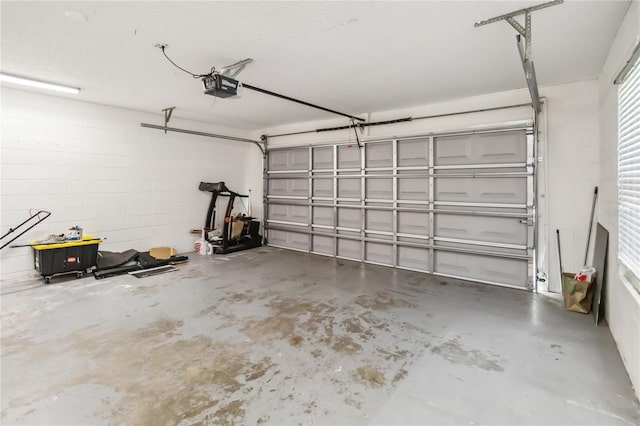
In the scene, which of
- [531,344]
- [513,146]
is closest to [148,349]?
[531,344]

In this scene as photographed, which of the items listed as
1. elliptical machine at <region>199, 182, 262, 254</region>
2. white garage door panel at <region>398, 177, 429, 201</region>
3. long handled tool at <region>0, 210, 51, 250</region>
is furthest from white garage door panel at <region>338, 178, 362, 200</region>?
long handled tool at <region>0, 210, 51, 250</region>

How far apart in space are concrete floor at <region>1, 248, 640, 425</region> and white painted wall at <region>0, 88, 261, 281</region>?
116cm

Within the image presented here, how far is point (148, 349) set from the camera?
248 cm

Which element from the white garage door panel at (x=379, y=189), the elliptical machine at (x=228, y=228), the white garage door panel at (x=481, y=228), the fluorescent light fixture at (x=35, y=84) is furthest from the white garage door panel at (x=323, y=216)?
the fluorescent light fixture at (x=35, y=84)

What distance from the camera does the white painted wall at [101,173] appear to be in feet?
13.8

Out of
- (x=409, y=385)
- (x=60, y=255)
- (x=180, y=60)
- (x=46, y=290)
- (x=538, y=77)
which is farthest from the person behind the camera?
(x=60, y=255)

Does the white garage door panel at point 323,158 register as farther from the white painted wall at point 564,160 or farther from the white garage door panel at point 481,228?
the white painted wall at point 564,160

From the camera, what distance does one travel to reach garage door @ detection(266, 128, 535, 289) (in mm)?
4148

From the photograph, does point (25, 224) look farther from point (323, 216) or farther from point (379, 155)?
point (379, 155)

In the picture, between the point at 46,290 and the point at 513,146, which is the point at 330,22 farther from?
the point at 46,290

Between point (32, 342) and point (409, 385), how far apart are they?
3009 mm

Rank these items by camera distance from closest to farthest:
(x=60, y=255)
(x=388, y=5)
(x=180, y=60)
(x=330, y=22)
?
1. (x=388, y=5)
2. (x=330, y=22)
3. (x=180, y=60)
4. (x=60, y=255)

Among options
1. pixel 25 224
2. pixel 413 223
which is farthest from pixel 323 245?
pixel 25 224

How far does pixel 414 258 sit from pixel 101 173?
517cm
